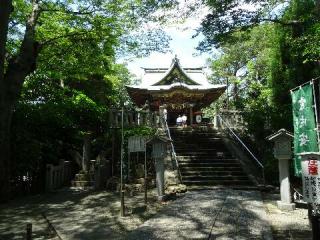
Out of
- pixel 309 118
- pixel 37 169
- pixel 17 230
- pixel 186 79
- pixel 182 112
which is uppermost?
pixel 186 79

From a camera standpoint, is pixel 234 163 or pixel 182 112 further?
pixel 182 112

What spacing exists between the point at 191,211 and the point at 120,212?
6.50 feet

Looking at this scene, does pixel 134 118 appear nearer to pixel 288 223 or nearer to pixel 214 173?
pixel 214 173

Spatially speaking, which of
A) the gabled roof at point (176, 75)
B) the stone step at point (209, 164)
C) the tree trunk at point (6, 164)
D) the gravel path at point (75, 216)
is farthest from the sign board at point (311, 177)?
the gabled roof at point (176, 75)

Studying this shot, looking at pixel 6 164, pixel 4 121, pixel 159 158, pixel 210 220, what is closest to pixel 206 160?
pixel 159 158

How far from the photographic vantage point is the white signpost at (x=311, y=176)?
5613mm

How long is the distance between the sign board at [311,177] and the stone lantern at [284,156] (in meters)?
3.73

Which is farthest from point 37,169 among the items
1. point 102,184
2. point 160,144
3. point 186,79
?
point 186,79

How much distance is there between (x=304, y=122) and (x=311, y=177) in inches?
115

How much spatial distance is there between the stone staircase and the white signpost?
292 inches

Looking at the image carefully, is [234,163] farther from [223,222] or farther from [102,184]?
[223,222]

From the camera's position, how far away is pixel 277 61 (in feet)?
57.9

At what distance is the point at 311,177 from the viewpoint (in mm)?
5723

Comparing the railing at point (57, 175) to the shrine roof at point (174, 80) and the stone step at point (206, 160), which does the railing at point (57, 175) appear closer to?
the stone step at point (206, 160)
